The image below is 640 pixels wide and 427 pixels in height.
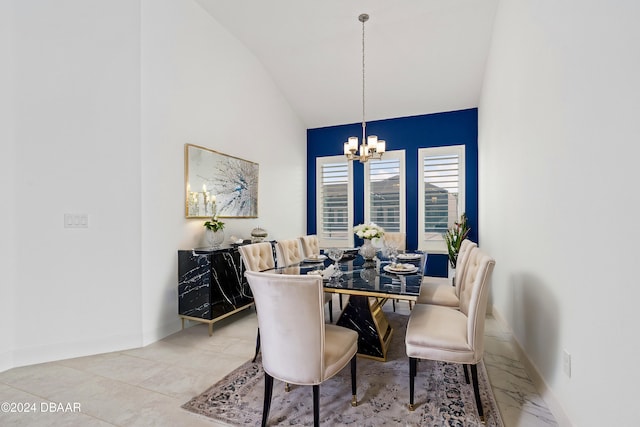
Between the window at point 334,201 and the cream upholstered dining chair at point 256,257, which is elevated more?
the window at point 334,201

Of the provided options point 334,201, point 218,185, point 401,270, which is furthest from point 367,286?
point 334,201

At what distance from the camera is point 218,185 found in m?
3.63

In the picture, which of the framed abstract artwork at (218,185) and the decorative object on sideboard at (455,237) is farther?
the decorative object on sideboard at (455,237)

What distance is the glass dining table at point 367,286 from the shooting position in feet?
6.33

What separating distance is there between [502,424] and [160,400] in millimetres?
2153

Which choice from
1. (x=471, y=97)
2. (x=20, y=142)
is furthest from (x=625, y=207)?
(x=471, y=97)

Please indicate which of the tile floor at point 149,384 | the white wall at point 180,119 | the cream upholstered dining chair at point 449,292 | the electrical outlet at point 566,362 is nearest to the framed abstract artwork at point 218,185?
the white wall at point 180,119

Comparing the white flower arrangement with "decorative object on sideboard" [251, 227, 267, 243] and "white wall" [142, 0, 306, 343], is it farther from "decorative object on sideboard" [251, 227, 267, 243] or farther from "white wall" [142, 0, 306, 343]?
"white wall" [142, 0, 306, 343]

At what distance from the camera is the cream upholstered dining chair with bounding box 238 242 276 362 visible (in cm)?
247

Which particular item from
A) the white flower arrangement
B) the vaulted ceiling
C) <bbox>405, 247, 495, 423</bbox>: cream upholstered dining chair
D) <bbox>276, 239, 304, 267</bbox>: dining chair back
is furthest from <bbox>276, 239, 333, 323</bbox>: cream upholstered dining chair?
the vaulted ceiling

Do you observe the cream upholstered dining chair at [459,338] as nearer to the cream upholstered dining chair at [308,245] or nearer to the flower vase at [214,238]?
Result: the cream upholstered dining chair at [308,245]

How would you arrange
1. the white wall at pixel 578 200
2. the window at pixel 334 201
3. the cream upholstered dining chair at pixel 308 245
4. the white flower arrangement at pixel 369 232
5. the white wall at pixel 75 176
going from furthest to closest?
1. the window at pixel 334 201
2. the cream upholstered dining chair at pixel 308 245
3. the white flower arrangement at pixel 369 232
4. the white wall at pixel 75 176
5. the white wall at pixel 578 200

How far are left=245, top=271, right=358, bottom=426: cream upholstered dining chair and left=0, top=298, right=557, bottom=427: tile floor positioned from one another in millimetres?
577

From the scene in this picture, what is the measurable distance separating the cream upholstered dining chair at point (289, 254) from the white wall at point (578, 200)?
5.89ft
